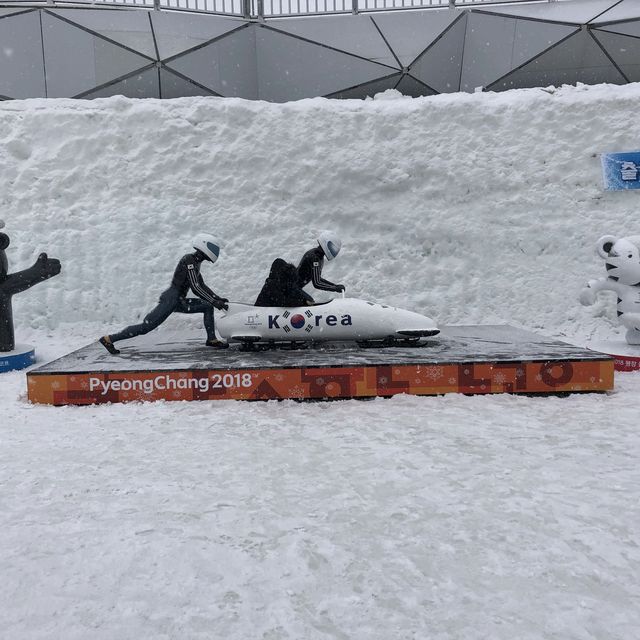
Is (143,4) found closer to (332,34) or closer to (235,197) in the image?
(332,34)

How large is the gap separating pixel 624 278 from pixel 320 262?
9.89ft

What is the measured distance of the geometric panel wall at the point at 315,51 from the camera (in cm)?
903

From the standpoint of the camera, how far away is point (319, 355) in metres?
4.71

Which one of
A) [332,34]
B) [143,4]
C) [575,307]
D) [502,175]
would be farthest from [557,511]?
[143,4]

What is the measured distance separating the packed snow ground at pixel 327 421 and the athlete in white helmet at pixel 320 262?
5.21ft

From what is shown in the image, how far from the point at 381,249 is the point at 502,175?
6.53ft

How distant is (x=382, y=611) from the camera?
1717 mm

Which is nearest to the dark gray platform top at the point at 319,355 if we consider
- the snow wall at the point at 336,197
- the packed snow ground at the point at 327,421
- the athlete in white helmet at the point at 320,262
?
the packed snow ground at the point at 327,421

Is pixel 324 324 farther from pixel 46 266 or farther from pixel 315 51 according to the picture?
pixel 315 51

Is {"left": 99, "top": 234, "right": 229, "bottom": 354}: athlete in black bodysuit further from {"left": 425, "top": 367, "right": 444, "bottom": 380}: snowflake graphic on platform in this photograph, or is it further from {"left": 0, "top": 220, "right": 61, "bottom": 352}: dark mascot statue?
{"left": 425, "top": 367, "right": 444, "bottom": 380}: snowflake graphic on platform

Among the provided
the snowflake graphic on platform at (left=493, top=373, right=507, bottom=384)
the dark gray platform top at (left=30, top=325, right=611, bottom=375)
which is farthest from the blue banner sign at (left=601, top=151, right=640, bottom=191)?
the snowflake graphic on platform at (left=493, top=373, right=507, bottom=384)

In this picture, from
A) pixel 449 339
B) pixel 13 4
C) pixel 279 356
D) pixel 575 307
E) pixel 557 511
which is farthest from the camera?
pixel 13 4

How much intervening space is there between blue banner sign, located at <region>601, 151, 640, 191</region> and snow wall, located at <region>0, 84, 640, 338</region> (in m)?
0.12

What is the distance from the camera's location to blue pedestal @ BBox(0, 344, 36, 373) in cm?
555
